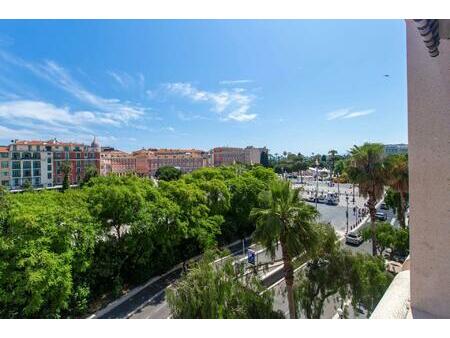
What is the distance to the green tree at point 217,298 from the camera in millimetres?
4395

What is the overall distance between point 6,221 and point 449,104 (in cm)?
739

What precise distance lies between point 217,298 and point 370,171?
6479mm

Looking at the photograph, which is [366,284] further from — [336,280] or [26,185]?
[26,185]

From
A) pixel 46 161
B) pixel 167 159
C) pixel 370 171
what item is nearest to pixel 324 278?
pixel 370 171

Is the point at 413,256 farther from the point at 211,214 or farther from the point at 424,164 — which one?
the point at 211,214

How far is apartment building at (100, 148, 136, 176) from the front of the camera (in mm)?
43031

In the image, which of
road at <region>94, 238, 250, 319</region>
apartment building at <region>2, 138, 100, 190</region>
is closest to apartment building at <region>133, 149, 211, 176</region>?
apartment building at <region>2, 138, 100, 190</region>

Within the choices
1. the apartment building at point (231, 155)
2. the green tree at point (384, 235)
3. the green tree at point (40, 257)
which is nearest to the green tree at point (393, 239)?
the green tree at point (384, 235)

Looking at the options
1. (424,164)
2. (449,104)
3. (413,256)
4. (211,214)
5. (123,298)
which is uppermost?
(449,104)

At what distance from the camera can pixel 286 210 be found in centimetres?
466

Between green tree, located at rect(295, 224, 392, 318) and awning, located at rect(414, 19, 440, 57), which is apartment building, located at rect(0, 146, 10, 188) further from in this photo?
awning, located at rect(414, 19, 440, 57)

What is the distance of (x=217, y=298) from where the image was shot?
4520 millimetres

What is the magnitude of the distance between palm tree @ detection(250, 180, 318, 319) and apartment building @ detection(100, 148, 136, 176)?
40.7 metres
